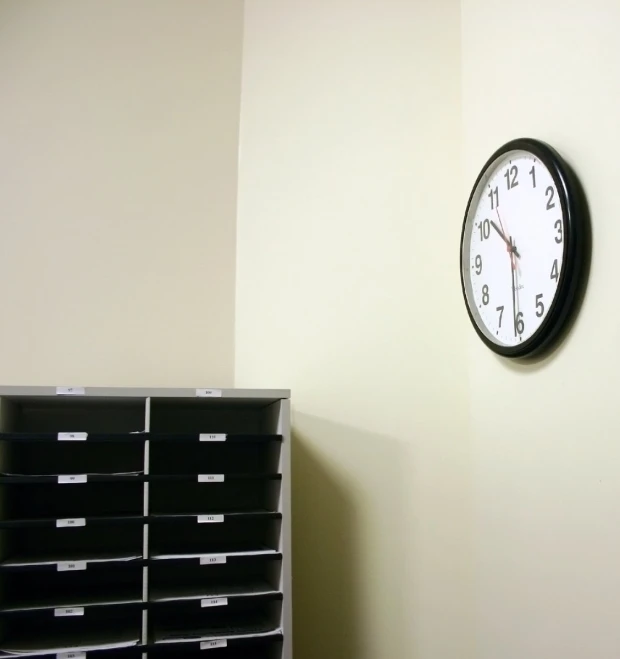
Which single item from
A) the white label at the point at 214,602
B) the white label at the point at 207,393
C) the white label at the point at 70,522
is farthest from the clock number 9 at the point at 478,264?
the white label at the point at 70,522

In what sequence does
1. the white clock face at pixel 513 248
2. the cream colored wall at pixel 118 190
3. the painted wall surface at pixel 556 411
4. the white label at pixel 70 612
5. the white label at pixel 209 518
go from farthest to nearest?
1. the cream colored wall at pixel 118 190
2. the white label at pixel 209 518
3. the white label at pixel 70 612
4. the white clock face at pixel 513 248
5. the painted wall surface at pixel 556 411

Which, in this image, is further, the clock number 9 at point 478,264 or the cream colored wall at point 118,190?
the cream colored wall at point 118,190

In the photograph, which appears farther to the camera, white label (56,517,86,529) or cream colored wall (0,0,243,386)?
cream colored wall (0,0,243,386)

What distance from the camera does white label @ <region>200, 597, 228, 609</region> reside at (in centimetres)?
148

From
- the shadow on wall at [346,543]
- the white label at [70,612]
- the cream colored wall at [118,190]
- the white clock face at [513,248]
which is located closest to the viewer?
the white clock face at [513,248]

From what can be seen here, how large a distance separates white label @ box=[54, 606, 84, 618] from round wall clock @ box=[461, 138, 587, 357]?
39.9 inches

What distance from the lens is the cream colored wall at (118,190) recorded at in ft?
6.15

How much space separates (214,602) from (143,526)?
223 millimetres

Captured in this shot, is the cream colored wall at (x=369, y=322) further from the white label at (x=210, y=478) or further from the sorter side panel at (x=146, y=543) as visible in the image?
the sorter side panel at (x=146, y=543)

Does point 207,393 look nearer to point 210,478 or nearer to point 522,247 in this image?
point 210,478

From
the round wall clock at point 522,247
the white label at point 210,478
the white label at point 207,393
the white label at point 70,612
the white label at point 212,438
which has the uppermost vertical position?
the round wall clock at point 522,247

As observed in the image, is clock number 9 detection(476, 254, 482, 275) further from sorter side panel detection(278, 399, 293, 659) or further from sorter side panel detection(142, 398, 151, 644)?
sorter side panel detection(142, 398, 151, 644)

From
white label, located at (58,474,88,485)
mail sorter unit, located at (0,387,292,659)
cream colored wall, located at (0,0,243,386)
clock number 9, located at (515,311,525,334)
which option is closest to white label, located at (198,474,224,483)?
mail sorter unit, located at (0,387,292,659)

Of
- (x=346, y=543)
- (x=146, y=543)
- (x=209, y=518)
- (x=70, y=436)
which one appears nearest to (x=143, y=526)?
(x=146, y=543)
